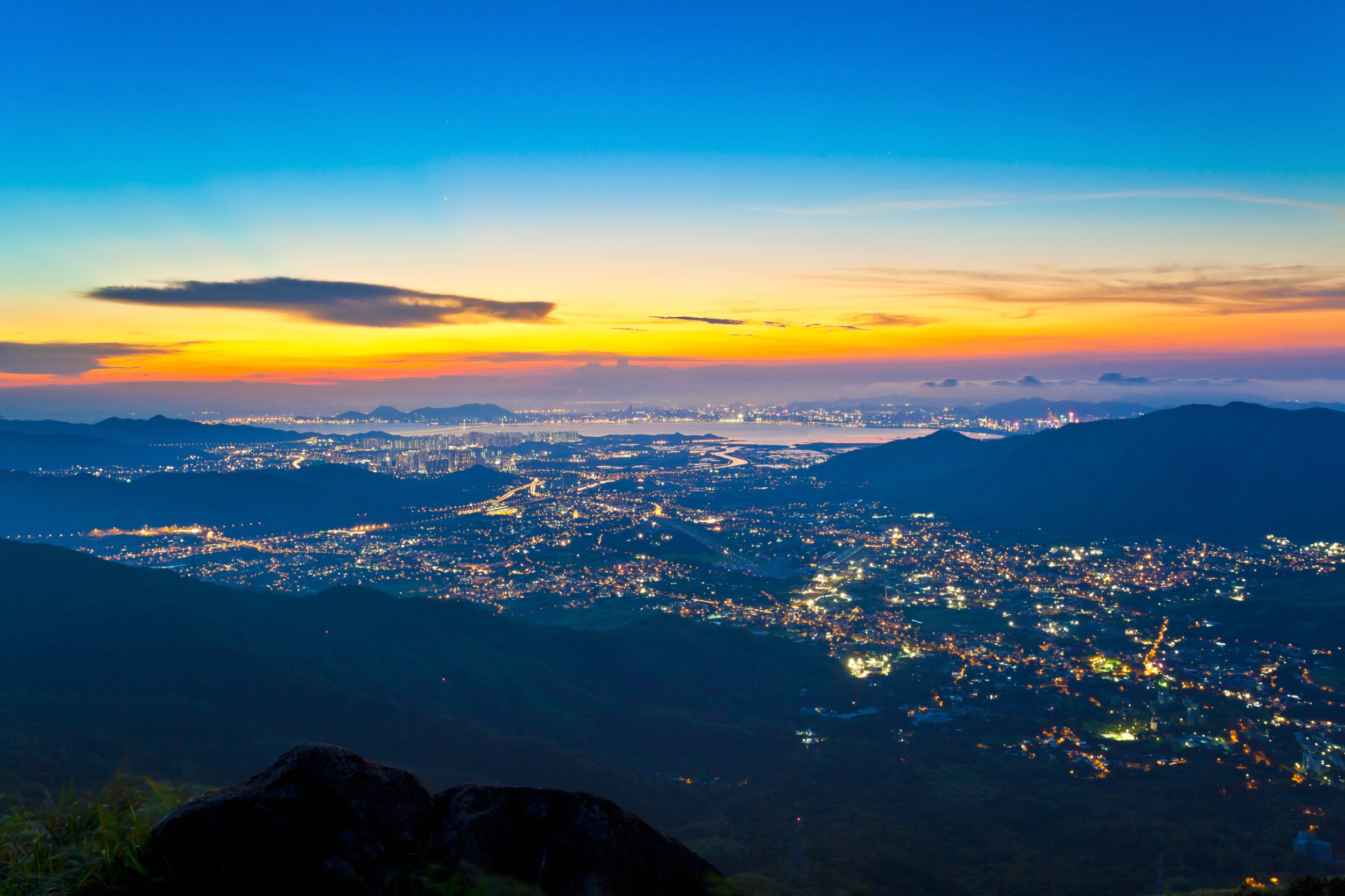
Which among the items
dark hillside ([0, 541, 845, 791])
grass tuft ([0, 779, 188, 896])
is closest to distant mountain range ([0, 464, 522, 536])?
dark hillside ([0, 541, 845, 791])

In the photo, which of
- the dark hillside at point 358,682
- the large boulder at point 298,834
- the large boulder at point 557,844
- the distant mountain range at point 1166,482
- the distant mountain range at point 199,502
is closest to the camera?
the large boulder at point 298,834

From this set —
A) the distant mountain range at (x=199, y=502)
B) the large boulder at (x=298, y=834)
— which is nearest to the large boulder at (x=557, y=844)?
the large boulder at (x=298, y=834)

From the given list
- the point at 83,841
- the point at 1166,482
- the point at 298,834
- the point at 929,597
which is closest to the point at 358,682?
the point at 83,841

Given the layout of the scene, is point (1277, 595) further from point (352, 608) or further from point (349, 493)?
point (349, 493)

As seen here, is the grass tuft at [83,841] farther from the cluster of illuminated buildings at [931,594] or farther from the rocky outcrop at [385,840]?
the cluster of illuminated buildings at [931,594]

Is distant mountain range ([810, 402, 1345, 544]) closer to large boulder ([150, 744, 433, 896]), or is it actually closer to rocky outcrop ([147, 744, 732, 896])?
rocky outcrop ([147, 744, 732, 896])

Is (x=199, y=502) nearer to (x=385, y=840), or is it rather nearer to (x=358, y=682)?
(x=358, y=682)
